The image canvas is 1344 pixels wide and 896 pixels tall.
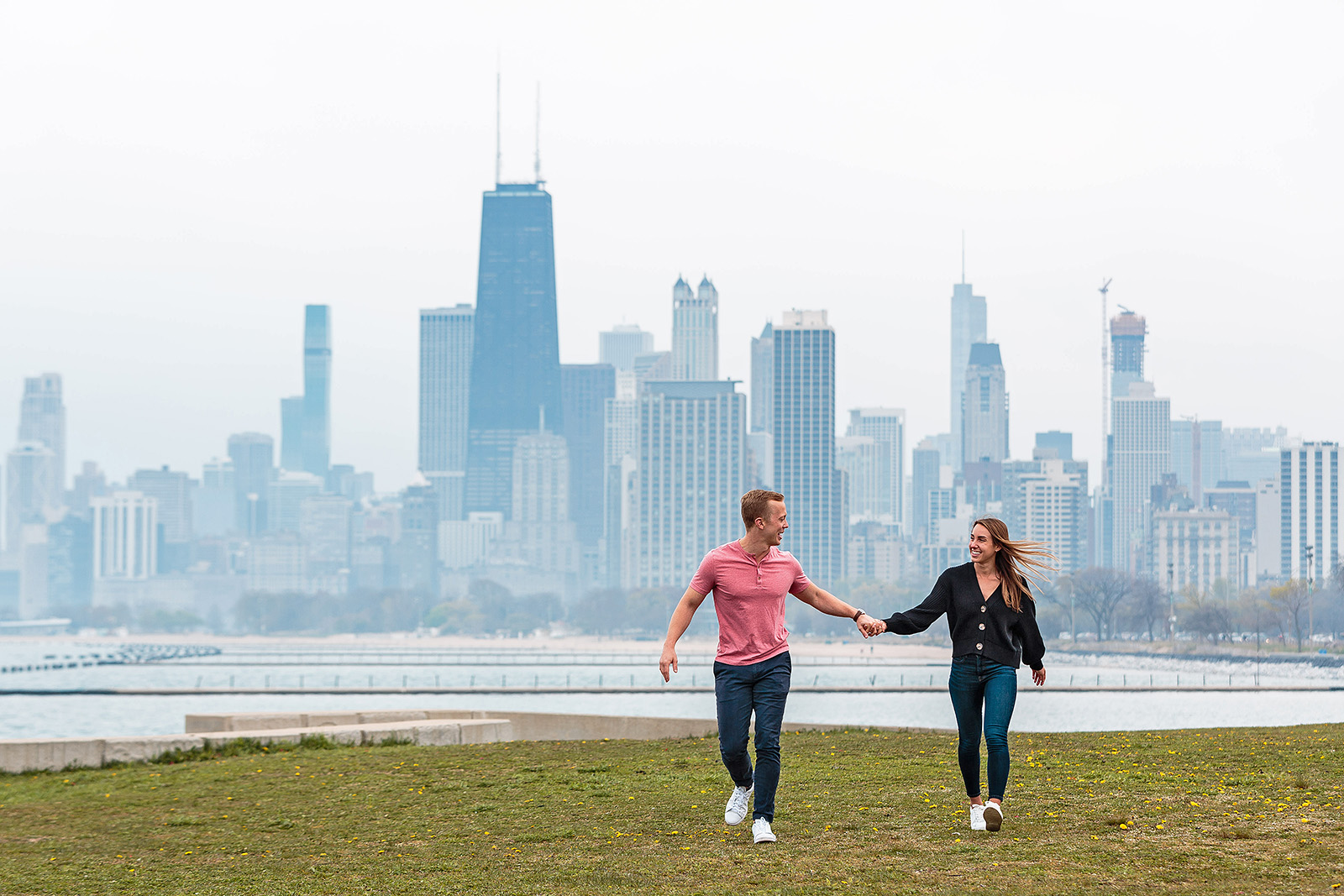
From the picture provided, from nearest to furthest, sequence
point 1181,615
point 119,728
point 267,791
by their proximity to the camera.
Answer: point 267,791 < point 119,728 < point 1181,615

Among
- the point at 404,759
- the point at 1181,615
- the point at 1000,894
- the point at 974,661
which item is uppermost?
the point at 974,661

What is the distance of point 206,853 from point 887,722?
157 feet

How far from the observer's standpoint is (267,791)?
13.4m

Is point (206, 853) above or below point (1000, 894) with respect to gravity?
below

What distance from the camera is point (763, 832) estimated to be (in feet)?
27.5

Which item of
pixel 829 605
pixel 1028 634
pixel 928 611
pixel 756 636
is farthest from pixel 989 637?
pixel 756 636

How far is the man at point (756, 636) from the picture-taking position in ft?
27.5

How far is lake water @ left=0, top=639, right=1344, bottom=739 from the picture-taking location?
62375 mm

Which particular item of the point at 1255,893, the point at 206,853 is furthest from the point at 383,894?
the point at 1255,893

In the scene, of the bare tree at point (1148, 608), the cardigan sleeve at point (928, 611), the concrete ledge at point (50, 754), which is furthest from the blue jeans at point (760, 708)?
the bare tree at point (1148, 608)

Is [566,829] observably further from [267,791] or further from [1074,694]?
[1074,694]

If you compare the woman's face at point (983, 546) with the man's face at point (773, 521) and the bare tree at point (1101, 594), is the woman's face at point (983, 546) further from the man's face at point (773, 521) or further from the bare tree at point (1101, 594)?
the bare tree at point (1101, 594)

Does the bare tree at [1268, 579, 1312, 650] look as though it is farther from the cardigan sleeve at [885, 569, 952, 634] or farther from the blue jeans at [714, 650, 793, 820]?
the blue jeans at [714, 650, 793, 820]

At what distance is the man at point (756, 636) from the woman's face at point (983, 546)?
0.77 meters
